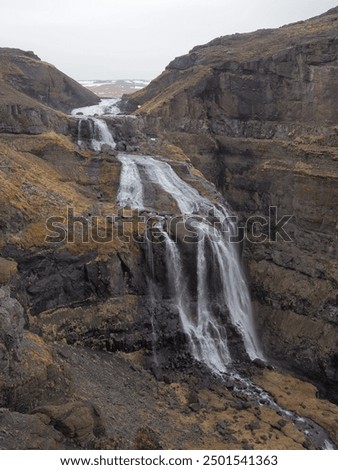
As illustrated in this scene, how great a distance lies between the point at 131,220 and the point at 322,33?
22.6m

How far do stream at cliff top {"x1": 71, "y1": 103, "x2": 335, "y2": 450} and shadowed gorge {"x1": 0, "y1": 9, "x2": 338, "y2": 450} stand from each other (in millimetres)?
105

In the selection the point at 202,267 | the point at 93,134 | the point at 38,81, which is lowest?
the point at 202,267

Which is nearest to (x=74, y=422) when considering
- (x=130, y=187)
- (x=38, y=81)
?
(x=130, y=187)

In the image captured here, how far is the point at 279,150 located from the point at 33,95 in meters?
28.0

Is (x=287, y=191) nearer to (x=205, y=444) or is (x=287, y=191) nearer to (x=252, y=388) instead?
(x=252, y=388)

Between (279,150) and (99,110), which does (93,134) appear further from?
(99,110)

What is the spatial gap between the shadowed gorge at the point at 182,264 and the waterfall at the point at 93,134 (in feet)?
0.38

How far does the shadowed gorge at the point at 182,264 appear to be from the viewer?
16645mm

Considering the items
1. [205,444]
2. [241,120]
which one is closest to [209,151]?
[241,120]

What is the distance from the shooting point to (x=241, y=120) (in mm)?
38531

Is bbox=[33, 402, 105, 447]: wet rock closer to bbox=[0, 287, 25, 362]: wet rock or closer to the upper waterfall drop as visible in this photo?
bbox=[0, 287, 25, 362]: wet rock

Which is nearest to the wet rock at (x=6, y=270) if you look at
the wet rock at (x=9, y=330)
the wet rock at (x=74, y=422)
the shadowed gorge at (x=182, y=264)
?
the shadowed gorge at (x=182, y=264)

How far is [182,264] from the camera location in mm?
24109

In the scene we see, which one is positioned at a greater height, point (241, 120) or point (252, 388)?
point (241, 120)
